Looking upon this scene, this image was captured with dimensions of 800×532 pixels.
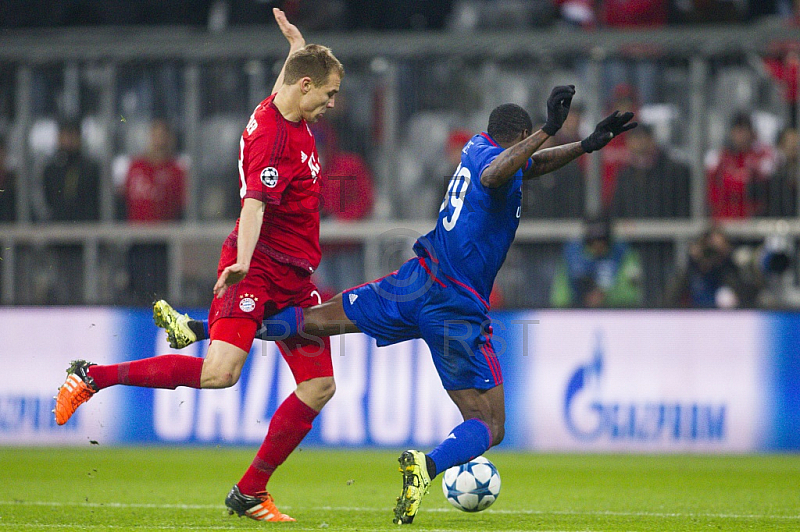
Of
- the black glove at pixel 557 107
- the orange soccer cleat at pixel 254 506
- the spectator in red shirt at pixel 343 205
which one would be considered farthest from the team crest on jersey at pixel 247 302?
the spectator in red shirt at pixel 343 205

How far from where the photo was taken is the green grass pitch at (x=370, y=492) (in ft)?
21.4

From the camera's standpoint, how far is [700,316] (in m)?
11.2

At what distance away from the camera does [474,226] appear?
6285 millimetres

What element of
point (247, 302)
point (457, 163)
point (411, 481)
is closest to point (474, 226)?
point (247, 302)

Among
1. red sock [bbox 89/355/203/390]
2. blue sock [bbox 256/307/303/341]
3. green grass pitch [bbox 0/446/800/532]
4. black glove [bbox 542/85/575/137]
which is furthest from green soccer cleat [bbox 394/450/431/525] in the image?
black glove [bbox 542/85/575/137]

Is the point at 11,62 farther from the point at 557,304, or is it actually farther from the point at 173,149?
the point at 557,304

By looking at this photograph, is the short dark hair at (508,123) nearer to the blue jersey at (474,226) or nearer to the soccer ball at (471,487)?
the blue jersey at (474,226)

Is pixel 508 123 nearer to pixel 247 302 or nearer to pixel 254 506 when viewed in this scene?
pixel 247 302

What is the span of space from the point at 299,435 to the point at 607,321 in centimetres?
512

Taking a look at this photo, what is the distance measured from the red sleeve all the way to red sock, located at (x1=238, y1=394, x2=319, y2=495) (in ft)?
3.90

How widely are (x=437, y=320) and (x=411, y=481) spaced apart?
0.90 meters

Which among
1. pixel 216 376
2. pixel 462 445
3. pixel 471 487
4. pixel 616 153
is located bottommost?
pixel 471 487

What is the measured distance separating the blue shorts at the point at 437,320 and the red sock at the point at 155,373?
2.88 feet

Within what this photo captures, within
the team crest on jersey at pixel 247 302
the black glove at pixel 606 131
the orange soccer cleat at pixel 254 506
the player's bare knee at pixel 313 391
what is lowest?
the orange soccer cleat at pixel 254 506
